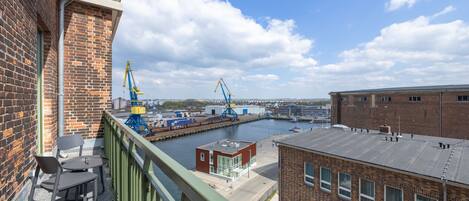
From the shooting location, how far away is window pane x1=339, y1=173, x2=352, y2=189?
753 centimetres

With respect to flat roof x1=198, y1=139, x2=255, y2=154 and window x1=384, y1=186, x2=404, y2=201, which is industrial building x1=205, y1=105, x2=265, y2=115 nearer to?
flat roof x1=198, y1=139, x2=255, y2=154

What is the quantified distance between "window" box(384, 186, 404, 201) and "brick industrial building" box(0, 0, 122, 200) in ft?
25.2

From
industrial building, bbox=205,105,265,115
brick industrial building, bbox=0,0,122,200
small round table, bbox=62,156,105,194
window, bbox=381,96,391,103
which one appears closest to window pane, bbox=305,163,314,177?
brick industrial building, bbox=0,0,122,200

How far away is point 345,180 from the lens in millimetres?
7676

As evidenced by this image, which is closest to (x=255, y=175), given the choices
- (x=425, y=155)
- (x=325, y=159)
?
(x=325, y=159)

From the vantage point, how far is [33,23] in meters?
2.78

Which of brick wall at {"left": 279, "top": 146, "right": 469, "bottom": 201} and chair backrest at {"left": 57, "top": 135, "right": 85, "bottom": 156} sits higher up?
chair backrest at {"left": 57, "top": 135, "right": 85, "bottom": 156}

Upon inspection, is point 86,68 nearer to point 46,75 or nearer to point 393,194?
point 46,75

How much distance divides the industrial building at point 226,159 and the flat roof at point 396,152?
26.8ft

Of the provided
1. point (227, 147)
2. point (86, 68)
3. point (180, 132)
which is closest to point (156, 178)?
point (86, 68)

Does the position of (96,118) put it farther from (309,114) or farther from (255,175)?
(309,114)

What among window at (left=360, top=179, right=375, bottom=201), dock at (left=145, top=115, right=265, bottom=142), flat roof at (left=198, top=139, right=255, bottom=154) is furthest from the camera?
dock at (left=145, top=115, right=265, bottom=142)

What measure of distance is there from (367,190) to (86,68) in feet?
A: 27.2

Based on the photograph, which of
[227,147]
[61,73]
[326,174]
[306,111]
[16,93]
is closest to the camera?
[16,93]
